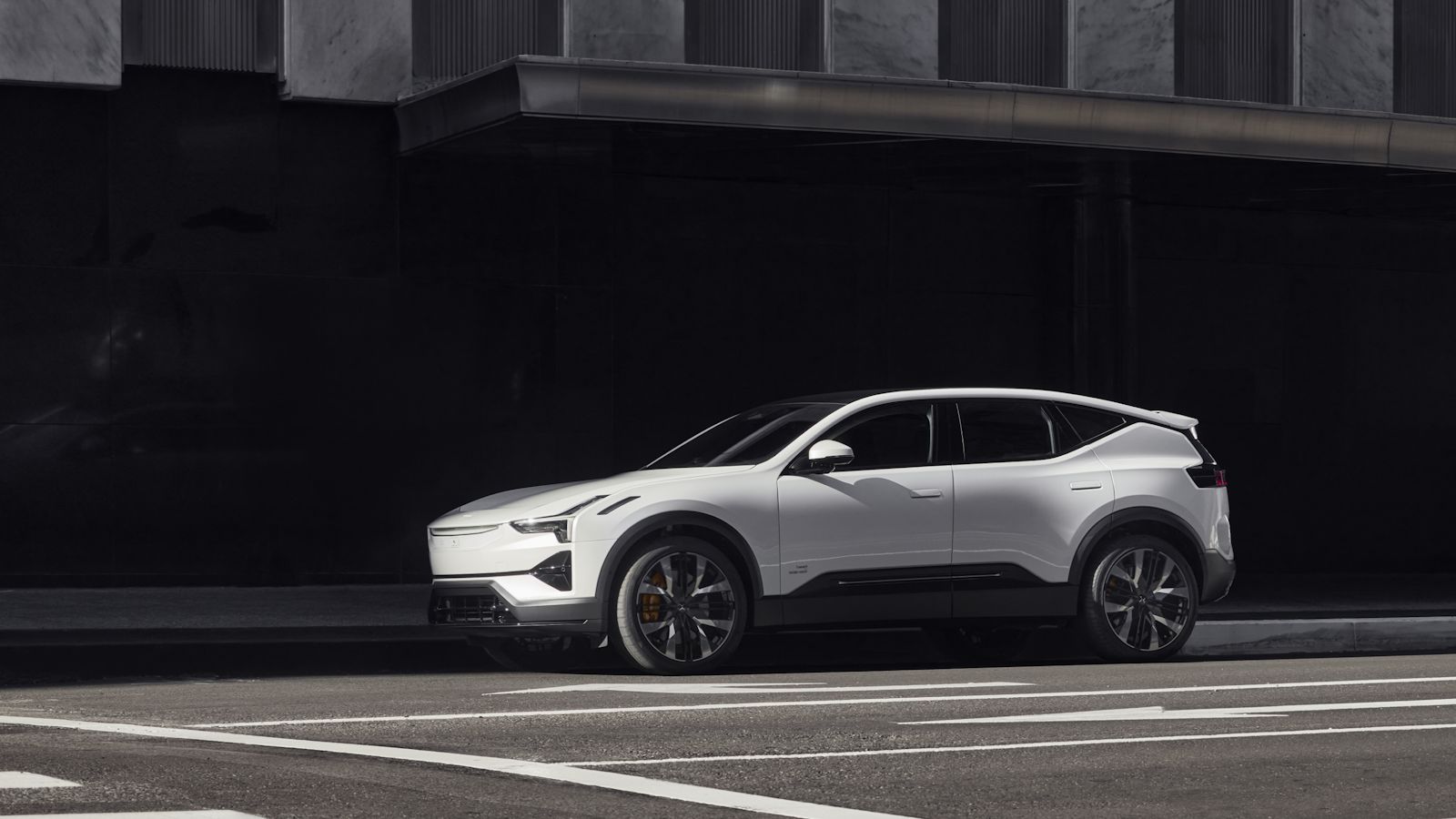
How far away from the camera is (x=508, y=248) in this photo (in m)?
17.1

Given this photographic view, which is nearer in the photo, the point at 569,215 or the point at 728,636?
the point at 728,636

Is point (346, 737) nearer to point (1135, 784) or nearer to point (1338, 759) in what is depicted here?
point (1135, 784)

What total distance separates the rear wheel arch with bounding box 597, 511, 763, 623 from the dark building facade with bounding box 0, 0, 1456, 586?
443 centimetres

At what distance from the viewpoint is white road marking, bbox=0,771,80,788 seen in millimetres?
6365

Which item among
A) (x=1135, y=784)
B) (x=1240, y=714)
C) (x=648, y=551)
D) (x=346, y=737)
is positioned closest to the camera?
(x=1135, y=784)

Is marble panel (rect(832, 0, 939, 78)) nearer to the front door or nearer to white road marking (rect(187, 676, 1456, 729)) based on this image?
the front door

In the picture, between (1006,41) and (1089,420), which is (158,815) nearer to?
(1089,420)

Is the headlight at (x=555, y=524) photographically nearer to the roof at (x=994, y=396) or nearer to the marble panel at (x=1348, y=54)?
the roof at (x=994, y=396)

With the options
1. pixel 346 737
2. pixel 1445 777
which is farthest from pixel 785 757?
pixel 1445 777

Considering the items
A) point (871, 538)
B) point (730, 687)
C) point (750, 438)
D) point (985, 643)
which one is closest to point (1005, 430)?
point (871, 538)

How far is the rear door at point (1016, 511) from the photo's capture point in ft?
37.2

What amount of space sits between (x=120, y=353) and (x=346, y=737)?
9.13m

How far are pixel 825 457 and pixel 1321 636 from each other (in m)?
4.51

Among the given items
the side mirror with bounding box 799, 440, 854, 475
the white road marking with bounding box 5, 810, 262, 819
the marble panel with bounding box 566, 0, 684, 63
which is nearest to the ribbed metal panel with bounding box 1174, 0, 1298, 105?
the marble panel with bounding box 566, 0, 684, 63
